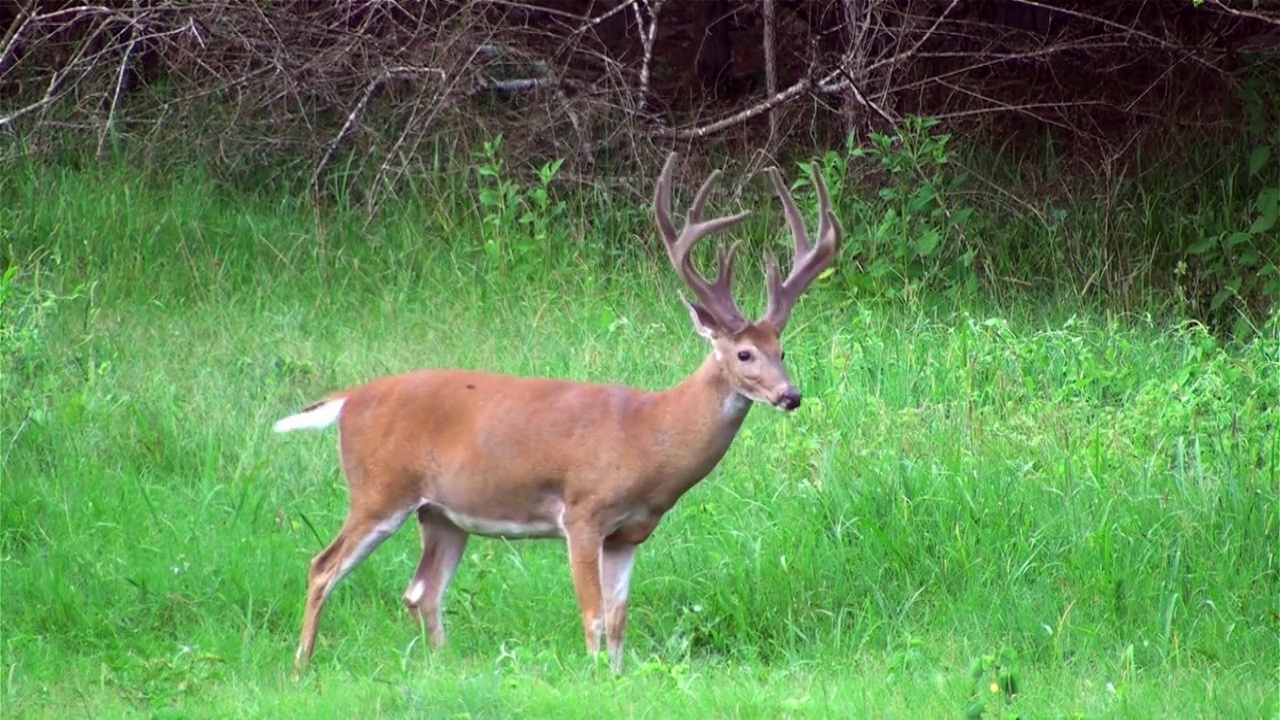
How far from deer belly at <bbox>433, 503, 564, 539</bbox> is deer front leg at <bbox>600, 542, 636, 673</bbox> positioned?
0.17m

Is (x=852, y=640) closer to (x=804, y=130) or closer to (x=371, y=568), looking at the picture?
(x=371, y=568)

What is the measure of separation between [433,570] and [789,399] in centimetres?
135

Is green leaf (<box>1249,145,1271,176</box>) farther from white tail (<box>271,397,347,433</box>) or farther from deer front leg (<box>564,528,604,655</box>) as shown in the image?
white tail (<box>271,397,347,433</box>)

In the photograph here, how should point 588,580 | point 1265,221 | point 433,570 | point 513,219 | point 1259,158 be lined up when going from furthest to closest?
point 513,219, point 1259,158, point 1265,221, point 433,570, point 588,580

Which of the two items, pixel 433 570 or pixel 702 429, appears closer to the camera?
pixel 702 429

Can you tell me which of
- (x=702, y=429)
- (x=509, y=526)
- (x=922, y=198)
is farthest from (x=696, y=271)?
(x=922, y=198)

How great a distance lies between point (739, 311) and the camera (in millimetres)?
5789

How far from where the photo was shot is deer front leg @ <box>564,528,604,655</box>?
5578mm

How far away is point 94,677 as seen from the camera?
18.0 feet

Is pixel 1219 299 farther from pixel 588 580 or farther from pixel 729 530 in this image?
pixel 588 580

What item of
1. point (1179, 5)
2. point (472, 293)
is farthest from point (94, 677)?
point (1179, 5)

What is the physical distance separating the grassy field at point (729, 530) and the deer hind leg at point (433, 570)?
0.08 meters

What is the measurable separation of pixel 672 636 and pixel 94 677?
5.68 ft

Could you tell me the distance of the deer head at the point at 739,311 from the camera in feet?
18.2
